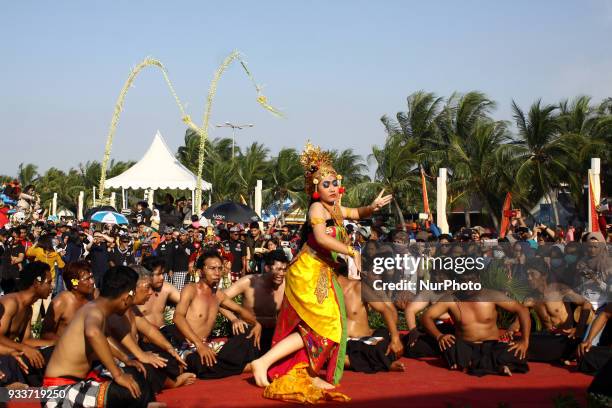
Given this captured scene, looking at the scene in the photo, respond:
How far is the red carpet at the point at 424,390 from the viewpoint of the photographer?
6.33 meters

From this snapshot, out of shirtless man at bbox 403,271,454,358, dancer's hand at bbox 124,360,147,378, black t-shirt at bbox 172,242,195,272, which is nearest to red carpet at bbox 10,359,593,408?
dancer's hand at bbox 124,360,147,378

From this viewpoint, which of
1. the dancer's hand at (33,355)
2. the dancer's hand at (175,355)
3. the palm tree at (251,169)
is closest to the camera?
the dancer's hand at (33,355)

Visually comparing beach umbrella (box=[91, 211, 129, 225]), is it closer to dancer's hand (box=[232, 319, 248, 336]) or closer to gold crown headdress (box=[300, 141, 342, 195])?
dancer's hand (box=[232, 319, 248, 336])

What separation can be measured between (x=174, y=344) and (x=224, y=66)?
61.7 feet

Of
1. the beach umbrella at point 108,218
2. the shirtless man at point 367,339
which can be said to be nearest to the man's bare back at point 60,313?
the shirtless man at point 367,339

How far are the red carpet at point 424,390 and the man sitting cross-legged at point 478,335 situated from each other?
0.41ft

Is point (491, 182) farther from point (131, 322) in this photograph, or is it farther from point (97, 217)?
point (131, 322)

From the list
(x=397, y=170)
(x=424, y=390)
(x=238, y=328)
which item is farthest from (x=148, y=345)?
(x=397, y=170)

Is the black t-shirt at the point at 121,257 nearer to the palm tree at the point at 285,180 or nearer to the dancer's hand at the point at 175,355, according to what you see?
the dancer's hand at the point at 175,355

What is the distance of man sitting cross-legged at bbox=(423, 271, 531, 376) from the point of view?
747 cm

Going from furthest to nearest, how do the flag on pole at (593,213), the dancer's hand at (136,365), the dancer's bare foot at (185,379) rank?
the flag on pole at (593,213) → the dancer's bare foot at (185,379) → the dancer's hand at (136,365)

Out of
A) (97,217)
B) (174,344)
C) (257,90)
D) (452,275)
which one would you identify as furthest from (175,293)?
(257,90)

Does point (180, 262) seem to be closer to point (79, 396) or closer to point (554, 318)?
point (554, 318)

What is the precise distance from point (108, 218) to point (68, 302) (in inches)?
522
